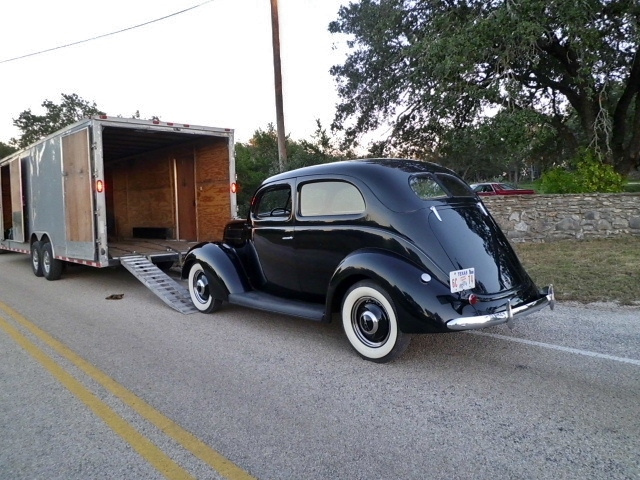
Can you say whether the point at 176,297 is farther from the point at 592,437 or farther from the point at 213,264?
the point at 592,437

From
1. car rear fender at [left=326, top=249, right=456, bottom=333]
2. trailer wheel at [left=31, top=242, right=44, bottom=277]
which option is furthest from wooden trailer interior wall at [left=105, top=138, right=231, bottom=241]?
car rear fender at [left=326, top=249, right=456, bottom=333]

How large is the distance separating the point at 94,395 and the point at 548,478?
11.1ft

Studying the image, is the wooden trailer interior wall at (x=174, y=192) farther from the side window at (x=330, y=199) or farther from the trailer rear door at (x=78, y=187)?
the side window at (x=330, y=199)

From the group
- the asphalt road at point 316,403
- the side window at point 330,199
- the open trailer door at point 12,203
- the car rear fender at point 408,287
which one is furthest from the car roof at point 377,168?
the open trailer door at point 12,203

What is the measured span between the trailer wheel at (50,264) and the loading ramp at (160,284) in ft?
8.42

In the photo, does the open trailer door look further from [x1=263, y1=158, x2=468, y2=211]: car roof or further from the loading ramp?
[x1=263, y1=158, x2=468, y2=211]: car roof

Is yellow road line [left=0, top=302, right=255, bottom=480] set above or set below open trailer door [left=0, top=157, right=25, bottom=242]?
below

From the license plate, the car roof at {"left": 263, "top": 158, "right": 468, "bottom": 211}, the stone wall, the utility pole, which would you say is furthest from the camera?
the utility pole

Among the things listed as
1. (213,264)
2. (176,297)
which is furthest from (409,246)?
(176,297)

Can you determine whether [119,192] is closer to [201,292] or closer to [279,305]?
[201,292]

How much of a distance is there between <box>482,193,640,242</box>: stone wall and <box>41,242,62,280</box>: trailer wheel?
32.6 feet

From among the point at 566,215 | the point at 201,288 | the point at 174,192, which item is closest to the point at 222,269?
the point at 201,288

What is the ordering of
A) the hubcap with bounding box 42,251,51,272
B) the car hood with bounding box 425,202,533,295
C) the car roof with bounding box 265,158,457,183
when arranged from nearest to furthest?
the car hood with bounding box 425,202,533,295
the car roof with bounding box 265,158,457,183
the hubcap with bounding box 42,251,51,272

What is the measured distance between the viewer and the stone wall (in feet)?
39.0
